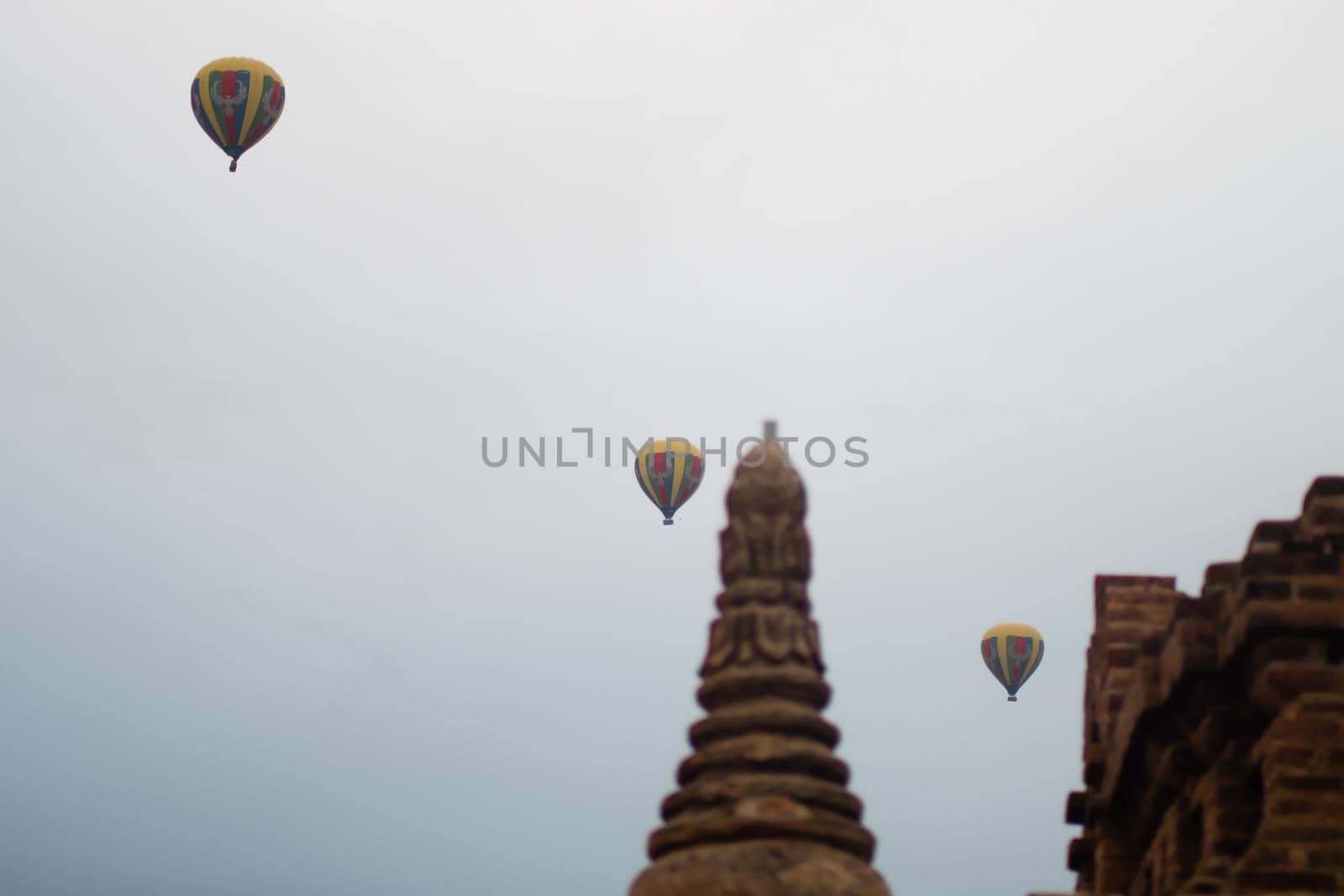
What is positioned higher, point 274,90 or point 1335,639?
point 274,90

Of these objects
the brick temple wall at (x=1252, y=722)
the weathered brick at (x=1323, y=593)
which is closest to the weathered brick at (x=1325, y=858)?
the brick temple wall at (x=1252, y=722)

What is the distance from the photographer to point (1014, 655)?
177 ft

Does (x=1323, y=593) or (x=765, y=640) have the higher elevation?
(x=1323, y=593)

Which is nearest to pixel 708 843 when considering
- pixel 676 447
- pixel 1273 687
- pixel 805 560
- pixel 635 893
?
pixel 635 893

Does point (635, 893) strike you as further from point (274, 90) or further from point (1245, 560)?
point (274, 90)

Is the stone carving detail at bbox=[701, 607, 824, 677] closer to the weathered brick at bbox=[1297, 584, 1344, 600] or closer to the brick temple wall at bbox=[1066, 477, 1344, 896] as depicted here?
the brick temple wall at bbox=[1066, 477, 1344, 896]

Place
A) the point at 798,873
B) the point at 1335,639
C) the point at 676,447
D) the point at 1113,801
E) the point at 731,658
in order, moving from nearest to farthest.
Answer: the point at 798,873, the point at 731,658, the point at 1335,639, the point at 1113,801, the point at 676,447

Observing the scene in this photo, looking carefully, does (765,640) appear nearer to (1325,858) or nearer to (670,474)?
(1325,858)

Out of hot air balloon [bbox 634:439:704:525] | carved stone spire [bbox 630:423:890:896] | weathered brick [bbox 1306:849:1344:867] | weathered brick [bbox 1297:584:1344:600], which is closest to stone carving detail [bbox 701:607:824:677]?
carved stone spire [bbox 630:423:890:896]

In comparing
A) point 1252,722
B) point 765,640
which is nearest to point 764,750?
point 765,640

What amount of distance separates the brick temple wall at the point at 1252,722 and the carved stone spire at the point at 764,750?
10.1 ft

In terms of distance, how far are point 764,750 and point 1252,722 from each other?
13.3 ft

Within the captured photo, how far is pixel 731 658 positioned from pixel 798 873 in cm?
137

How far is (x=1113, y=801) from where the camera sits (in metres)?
17.3
